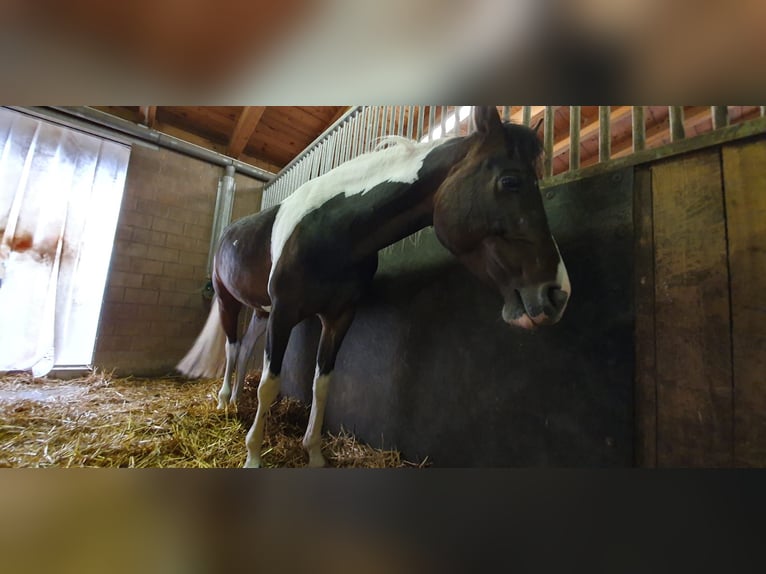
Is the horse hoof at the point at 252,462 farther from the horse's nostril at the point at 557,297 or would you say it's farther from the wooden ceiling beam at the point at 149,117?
the wooden ceiling beam at the point at 149,117

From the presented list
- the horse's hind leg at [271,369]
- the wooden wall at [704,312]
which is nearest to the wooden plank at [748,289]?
the wooden wall at [704,312]

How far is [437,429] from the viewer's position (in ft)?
2.52

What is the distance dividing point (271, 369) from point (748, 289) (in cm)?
105

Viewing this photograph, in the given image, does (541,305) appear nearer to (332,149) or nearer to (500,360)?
(500,360)

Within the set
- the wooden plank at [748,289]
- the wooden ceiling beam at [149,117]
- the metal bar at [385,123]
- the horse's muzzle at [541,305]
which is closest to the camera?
the wooden plank at [748,289]

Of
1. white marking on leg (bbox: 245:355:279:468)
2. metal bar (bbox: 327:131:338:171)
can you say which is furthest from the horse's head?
metal bar (bbox: 327:131:338:171)

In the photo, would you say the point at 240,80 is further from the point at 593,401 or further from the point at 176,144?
the point at 176,144

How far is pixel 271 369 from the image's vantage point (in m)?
0.82

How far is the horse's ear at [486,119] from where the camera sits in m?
0.67

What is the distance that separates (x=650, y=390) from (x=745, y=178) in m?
0.41

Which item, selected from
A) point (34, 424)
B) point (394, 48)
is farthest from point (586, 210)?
point (34, 424)

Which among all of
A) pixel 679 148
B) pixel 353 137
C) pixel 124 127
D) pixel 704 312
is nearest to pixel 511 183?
pixel 679 148

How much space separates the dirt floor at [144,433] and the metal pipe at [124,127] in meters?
1.53

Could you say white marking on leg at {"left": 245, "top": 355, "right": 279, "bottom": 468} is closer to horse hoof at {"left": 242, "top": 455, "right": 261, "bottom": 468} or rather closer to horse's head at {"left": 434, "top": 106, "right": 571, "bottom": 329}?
horse hoof at {"left": 242, "top": 455, "right": 261, "bottom": 468}
